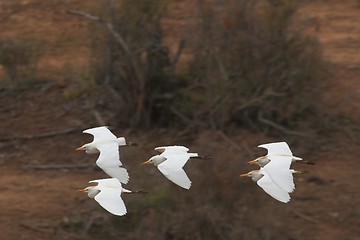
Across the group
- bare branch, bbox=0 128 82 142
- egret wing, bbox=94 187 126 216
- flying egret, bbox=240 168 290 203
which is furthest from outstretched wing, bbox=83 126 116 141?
bare branch, bbox=0 128 82 142

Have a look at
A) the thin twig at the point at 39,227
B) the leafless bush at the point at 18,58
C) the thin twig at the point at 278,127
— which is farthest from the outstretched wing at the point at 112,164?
the leafless bush at the point at 18,58

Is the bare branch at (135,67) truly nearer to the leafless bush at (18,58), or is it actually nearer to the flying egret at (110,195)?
the leafless bush at (18,58)

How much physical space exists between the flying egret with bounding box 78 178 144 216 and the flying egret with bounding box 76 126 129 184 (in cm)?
9

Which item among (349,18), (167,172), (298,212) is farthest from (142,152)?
(349,18)

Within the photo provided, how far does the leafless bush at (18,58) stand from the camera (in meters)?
11.3

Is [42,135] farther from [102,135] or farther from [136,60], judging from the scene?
[102,135]

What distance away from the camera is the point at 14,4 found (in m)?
14.2

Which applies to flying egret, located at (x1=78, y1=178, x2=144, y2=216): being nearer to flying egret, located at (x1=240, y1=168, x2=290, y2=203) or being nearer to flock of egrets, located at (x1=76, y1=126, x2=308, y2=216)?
flock of egrets, located at (x1=76, y1=126, x2=308, y2=216)

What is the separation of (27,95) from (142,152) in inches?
82.2

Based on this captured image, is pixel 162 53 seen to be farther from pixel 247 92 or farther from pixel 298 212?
pixel 298 212

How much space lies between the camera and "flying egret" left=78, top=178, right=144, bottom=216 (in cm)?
698

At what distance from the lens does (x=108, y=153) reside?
24.5ft

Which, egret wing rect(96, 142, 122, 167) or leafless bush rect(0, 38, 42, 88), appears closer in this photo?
egret wing rect(96, 142, 122, 167)

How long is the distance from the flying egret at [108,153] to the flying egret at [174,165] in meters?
0.25
